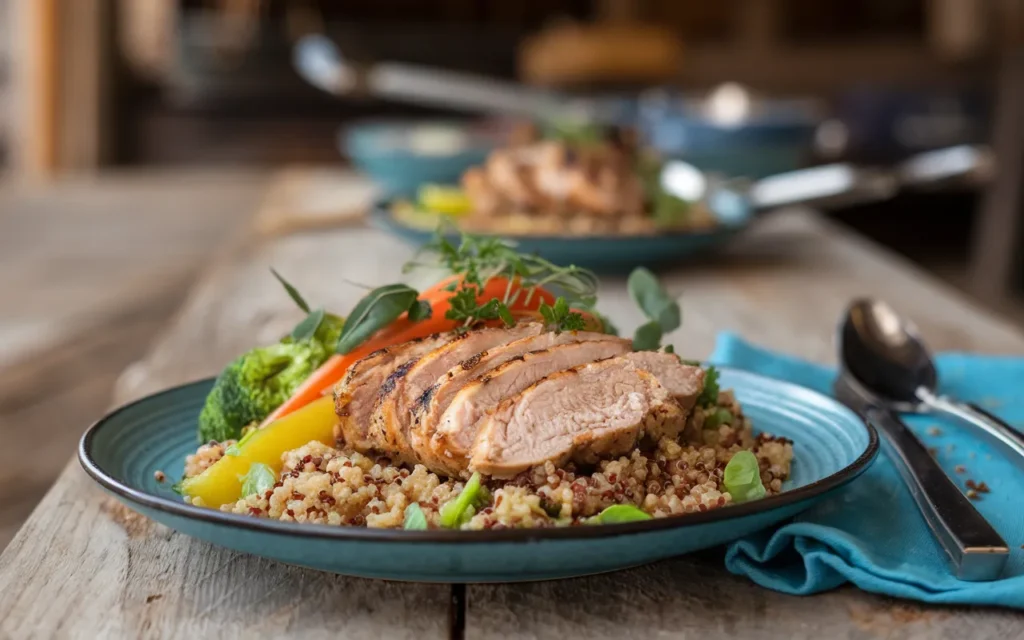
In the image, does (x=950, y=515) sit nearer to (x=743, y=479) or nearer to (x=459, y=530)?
(x=743, y=479)

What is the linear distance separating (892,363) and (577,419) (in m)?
0.81

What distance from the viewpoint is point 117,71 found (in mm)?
7793

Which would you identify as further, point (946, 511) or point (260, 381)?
point (260, 381)

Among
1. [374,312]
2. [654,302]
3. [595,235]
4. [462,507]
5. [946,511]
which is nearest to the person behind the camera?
[462,507]

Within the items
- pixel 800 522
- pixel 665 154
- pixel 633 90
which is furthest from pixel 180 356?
pixel 633 90

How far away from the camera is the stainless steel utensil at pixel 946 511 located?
104 cm

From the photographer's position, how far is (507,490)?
102 centimetres

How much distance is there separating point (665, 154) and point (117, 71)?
16.3 ft

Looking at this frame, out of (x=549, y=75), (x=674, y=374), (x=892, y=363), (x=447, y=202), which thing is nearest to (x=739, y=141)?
(x=447, y=202)

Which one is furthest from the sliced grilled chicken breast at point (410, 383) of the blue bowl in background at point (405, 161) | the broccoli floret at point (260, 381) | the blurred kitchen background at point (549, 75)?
the blurred kitchen background at point (549, 75)

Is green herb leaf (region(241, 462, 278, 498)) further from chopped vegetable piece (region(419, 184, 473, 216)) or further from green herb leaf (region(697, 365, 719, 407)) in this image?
chopped vegetable piece (region(419, 184, 473, 216))

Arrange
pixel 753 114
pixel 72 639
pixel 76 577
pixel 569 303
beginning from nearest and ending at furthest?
pixel 72 639 < pixel 76 577 < pixel 569 303 < pixel 753 114

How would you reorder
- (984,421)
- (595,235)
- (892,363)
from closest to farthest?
(984,421), (892,363), (595,235)

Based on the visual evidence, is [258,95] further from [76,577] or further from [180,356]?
[76,577]
